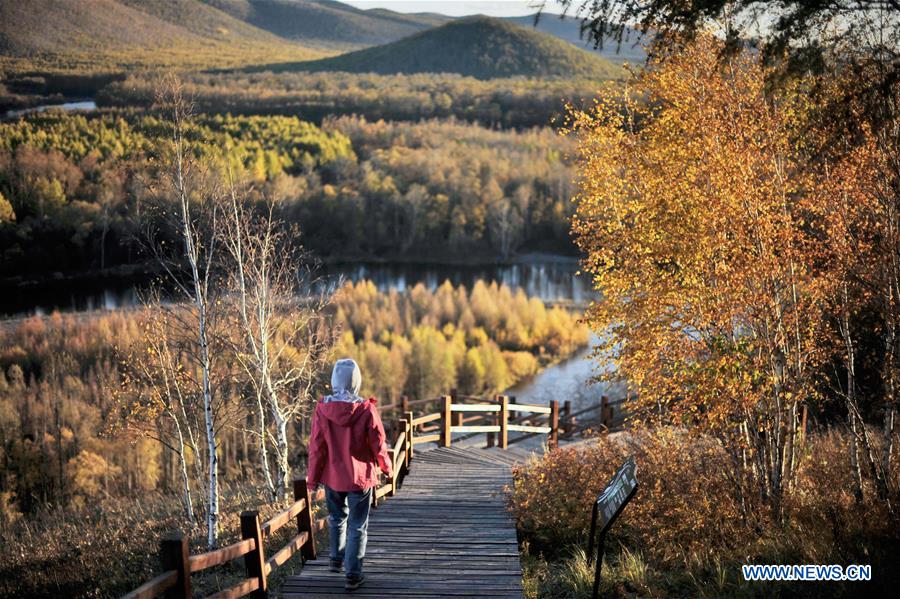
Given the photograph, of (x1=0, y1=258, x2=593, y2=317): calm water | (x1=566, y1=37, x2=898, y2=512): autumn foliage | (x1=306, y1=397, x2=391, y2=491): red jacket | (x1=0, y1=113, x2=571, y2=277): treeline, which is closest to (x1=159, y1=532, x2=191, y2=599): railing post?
(x1=306, y1=397, x2=391, y2=491): red jacket

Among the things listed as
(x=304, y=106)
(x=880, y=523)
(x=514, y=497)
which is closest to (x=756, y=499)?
(x=880, y=523)

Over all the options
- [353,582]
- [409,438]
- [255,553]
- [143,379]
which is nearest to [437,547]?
[353,582]

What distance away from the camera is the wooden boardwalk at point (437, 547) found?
6824 mm

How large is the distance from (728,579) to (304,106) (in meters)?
177

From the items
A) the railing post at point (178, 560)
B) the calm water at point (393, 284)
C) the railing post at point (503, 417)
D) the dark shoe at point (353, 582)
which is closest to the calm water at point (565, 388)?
the calm water at point (393, 284)

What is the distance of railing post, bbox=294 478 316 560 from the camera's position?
772 cm

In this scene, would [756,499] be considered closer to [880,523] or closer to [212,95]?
[880,523]

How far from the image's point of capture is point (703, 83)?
1045 cm

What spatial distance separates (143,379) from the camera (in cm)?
2619

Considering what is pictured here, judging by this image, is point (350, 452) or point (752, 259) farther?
point (752, 259)

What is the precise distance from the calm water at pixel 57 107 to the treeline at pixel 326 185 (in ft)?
2.96

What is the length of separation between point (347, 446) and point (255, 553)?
1.21 meters

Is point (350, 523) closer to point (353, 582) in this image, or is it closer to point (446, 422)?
point (353, 582)

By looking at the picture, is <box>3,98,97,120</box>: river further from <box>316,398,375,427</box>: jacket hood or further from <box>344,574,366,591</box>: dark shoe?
<box>344,574,366,591</box>: dark shoe
